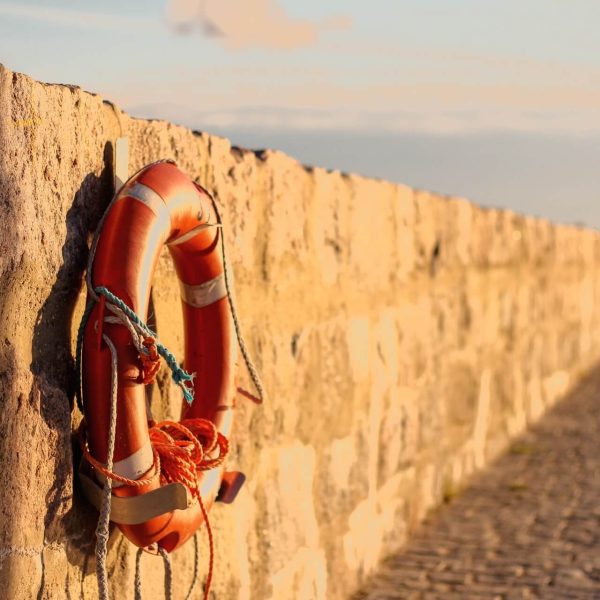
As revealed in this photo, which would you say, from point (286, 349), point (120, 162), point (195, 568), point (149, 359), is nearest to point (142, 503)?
point (149, 359)

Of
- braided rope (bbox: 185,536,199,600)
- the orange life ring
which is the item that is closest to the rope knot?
the orange life ring

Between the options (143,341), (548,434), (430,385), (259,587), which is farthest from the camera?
(548,434)

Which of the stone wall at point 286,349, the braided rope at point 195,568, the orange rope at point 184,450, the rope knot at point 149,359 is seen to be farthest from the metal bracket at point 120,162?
the braided rope at point 195,568

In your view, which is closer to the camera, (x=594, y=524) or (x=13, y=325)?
(x=13, y=325)

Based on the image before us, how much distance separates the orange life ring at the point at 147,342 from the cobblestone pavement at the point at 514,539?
4.90 feet

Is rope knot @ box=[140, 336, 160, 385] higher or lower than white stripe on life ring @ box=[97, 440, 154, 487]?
higher

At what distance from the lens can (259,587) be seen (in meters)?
3.17

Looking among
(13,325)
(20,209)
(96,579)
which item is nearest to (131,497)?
(96,579)

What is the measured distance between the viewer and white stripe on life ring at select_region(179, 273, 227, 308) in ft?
8.85

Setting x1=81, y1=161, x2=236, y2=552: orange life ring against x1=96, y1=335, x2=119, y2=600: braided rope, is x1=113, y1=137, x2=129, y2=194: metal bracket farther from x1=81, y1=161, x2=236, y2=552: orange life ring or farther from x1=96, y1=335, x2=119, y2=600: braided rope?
x1=96, y1=335, x2=119, y2=600: braided rope

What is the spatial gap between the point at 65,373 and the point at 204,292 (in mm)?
510

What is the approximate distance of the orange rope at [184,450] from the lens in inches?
93.6

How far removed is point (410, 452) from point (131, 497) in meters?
2.47

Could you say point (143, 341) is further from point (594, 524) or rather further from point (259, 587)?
point (594, 524)
